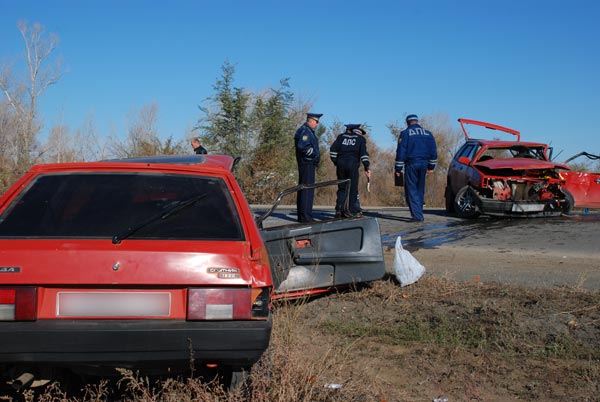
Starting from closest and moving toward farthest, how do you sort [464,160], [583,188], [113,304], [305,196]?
[113,304] → [305,196] → [464,160] → [583,188]

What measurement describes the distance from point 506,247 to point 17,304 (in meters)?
7.67

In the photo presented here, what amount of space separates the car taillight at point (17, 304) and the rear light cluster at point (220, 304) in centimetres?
82

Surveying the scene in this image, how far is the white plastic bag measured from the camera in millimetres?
6766

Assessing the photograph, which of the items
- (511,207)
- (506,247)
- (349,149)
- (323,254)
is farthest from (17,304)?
(511,207)

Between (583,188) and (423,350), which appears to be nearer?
(423,350)

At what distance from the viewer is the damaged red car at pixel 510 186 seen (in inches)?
482

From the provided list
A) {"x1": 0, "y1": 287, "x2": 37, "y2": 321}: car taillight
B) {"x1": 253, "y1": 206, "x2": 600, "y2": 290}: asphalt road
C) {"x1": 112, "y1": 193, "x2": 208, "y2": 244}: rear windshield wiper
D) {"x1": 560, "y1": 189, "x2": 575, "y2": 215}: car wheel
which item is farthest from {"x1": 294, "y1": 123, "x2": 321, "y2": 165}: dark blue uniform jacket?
{"x1": 0, "y1": 287, "x2": 37, "y2": 321}: car taillight

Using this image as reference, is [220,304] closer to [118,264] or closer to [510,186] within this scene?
[118,264]

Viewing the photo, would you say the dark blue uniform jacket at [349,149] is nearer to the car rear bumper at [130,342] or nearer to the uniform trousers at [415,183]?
the uniform trousers at [415,183]

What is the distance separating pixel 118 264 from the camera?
11.7 feet

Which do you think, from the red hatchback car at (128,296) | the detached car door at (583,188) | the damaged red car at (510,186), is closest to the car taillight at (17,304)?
the red hatchback car at (128,296)

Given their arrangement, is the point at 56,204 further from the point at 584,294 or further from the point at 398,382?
the point at 584,294

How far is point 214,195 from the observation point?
4195 mm

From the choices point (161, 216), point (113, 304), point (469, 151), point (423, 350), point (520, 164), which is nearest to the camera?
point (113, 304)
